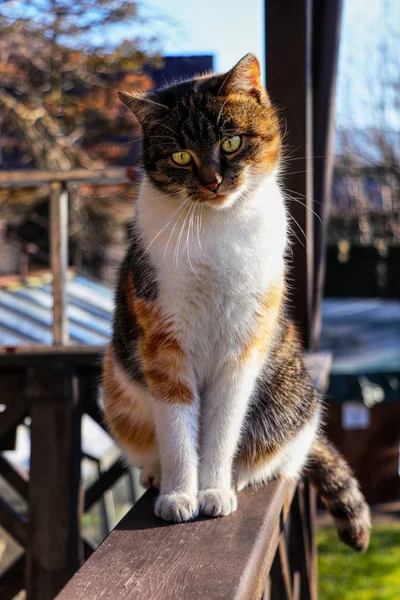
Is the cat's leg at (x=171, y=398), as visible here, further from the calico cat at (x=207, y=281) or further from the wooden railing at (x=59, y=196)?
the wooden railing at (x=59, y=196)

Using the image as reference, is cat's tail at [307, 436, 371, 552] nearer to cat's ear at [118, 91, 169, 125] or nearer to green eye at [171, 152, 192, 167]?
green eye at [171, 152, 192, 167]

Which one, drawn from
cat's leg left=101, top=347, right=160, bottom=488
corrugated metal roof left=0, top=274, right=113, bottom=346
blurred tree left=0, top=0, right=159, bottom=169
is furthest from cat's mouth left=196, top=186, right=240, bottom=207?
blurred tree left=0, top=0, right=159, bottom=169

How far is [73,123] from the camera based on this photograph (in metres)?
7.33

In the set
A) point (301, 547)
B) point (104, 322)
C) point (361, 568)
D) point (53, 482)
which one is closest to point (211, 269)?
point (53, 482)

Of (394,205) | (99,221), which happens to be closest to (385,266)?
(394,205)

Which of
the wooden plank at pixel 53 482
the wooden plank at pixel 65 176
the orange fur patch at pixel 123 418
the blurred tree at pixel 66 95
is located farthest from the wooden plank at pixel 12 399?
the blurred tree at pixel 66 95

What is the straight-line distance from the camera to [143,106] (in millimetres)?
1497

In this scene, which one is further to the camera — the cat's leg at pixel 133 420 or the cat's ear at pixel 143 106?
the cat's leg at pixel 133 420

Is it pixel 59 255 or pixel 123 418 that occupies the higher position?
pixel 59 255

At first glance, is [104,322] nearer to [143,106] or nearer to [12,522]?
[12,522]

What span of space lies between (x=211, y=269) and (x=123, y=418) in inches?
19.9

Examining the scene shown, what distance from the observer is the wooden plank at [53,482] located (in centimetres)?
219

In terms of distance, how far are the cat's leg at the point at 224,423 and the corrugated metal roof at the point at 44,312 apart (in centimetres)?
277

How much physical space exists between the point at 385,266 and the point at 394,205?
2491 mm
